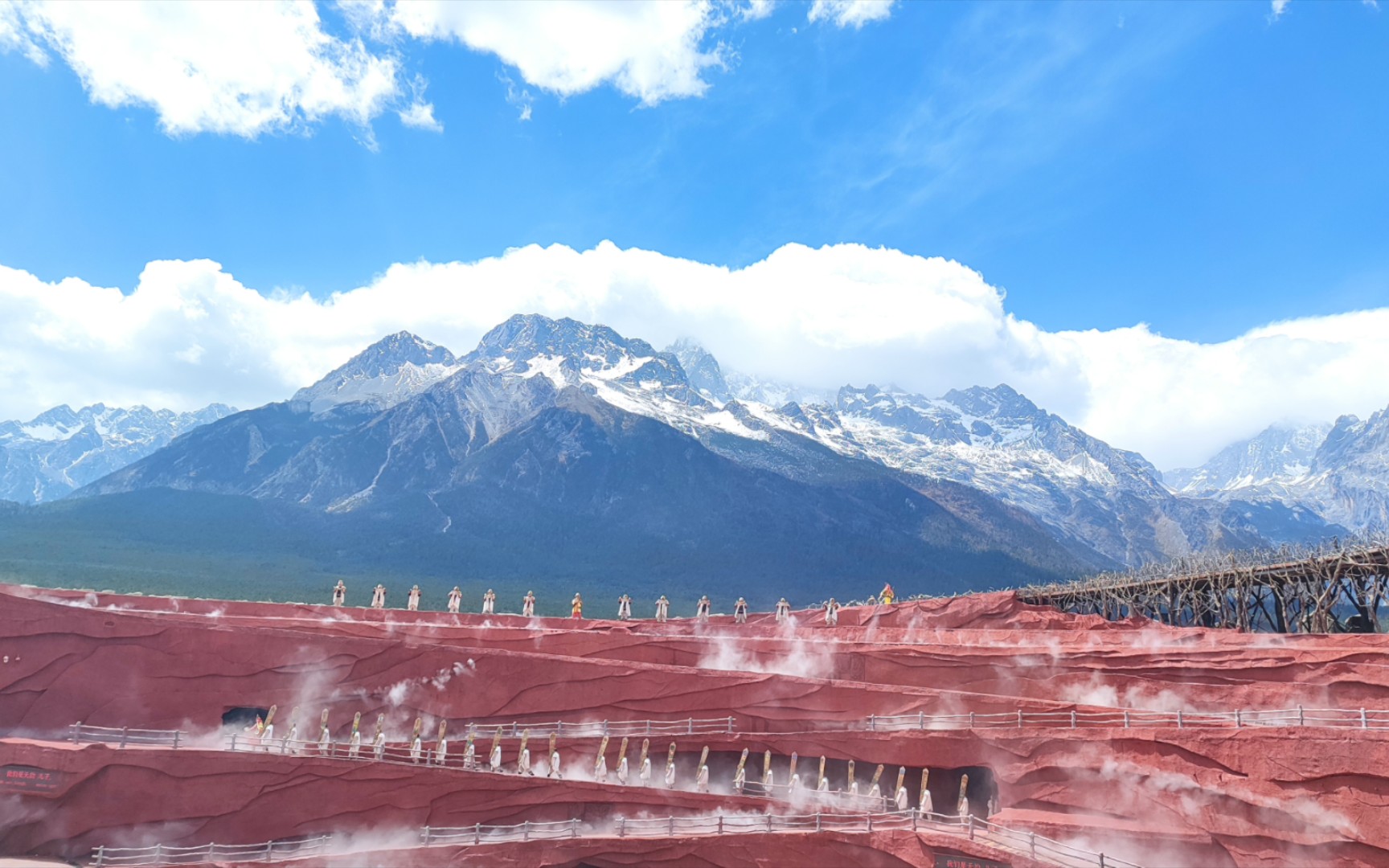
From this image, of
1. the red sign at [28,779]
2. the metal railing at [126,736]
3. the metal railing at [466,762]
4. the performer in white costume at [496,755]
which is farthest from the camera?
the performer in white costume at [496,755]

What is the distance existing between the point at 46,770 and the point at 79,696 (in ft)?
13.5

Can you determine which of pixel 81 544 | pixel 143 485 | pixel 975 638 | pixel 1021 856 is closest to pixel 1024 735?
pixel 1021 856

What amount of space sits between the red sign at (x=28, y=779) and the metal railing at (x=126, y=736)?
47.1 inches

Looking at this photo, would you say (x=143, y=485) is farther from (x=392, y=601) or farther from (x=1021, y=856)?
(x=1021, y=856)

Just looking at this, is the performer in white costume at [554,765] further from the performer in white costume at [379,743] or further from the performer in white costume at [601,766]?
the performer in white costume at [379,743]

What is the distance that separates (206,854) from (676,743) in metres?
14.2

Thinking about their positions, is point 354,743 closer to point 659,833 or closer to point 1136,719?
point 659,833

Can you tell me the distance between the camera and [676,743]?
3031 centimetres

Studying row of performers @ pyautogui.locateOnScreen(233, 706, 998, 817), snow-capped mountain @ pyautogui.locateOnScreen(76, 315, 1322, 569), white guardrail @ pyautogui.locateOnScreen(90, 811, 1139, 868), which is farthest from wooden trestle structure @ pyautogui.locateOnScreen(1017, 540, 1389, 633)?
snow-capped mountain @ pyautogui.locateOnScreen(76, 315, 1322, 569)

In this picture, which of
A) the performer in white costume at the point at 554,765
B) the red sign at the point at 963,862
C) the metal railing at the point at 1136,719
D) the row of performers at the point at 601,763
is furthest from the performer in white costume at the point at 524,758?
the red sign at the point at 963,862

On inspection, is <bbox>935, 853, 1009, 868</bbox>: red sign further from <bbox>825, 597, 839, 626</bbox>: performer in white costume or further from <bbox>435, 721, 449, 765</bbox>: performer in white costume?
<bbox>825, 597, 839, 626</bbox>: performer in white costume

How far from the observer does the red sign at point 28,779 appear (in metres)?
25.3

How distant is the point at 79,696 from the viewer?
2916cm

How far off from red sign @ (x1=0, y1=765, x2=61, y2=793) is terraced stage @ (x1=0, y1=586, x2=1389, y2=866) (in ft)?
0.22
